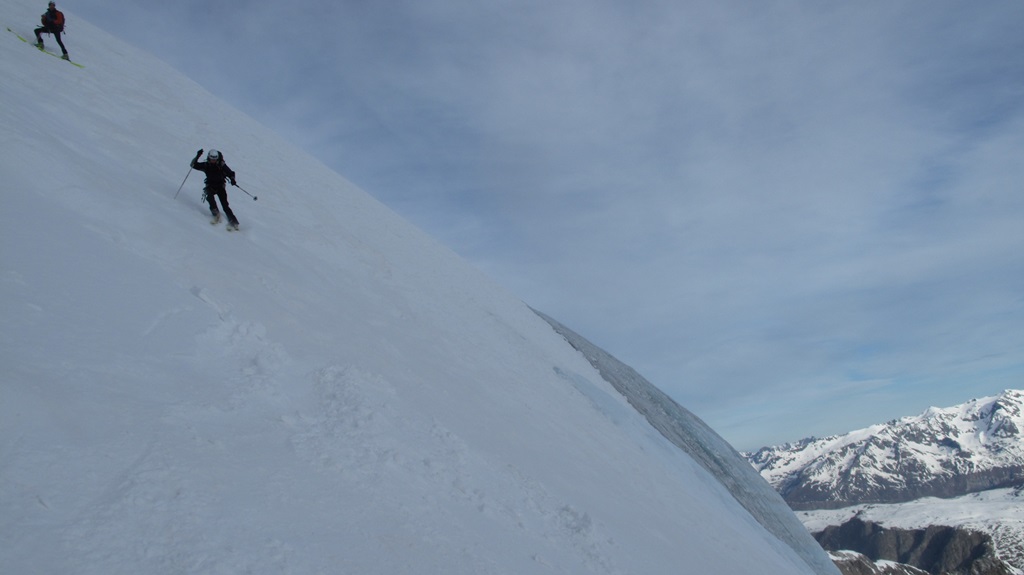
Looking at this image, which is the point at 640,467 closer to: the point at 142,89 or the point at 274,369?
the point at 274,369

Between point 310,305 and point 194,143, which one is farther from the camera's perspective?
point 194,143

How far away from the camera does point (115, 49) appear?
2277cm

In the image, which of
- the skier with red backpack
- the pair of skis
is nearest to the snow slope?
the pair of skis

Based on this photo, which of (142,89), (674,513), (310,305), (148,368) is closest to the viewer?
(148,368)

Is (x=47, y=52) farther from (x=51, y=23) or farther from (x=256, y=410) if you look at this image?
(x=256, y=410)

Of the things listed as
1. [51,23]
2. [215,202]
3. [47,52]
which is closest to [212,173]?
[215,202]

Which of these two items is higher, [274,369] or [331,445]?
[274,369]

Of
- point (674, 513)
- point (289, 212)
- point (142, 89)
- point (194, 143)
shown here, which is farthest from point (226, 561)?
point (142, 89)

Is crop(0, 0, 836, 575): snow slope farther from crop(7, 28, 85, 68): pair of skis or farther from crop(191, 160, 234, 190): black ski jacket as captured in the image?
crop(7, 28, 85, 68): pair of skis

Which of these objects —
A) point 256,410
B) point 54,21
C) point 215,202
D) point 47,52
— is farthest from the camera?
point 47,52

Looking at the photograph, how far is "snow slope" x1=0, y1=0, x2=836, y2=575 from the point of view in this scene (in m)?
4.63

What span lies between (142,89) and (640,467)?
1831cm

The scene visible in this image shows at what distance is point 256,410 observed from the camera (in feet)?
20.8

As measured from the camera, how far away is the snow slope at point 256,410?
4.63 metres
